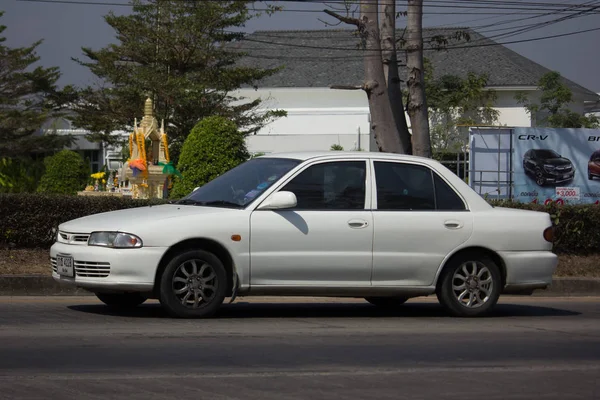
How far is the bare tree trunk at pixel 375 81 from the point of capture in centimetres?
1872

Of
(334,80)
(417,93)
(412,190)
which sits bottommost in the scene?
(412,190)

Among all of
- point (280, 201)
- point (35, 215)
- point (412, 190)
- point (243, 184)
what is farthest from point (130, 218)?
point (35, 215)

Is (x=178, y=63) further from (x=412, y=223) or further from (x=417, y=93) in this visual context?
(x=412, y=223)

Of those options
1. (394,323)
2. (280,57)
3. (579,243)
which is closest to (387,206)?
(394,323)

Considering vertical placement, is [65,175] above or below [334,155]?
above

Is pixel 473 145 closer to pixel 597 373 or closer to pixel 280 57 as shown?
pixel 597 373

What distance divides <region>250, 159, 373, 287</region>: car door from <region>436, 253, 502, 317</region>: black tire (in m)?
0.91

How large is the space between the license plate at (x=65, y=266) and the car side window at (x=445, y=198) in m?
3.76

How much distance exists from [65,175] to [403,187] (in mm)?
22649

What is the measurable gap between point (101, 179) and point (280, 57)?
956 inches

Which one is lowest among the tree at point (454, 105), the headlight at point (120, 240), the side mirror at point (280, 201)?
the headlight at point (120, 240)

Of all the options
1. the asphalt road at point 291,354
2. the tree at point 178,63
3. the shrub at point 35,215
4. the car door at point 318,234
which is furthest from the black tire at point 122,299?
the tree at point 178,63

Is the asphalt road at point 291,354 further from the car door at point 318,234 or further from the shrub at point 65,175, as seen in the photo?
the shrub at point 65,175

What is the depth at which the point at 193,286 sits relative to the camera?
965cm
